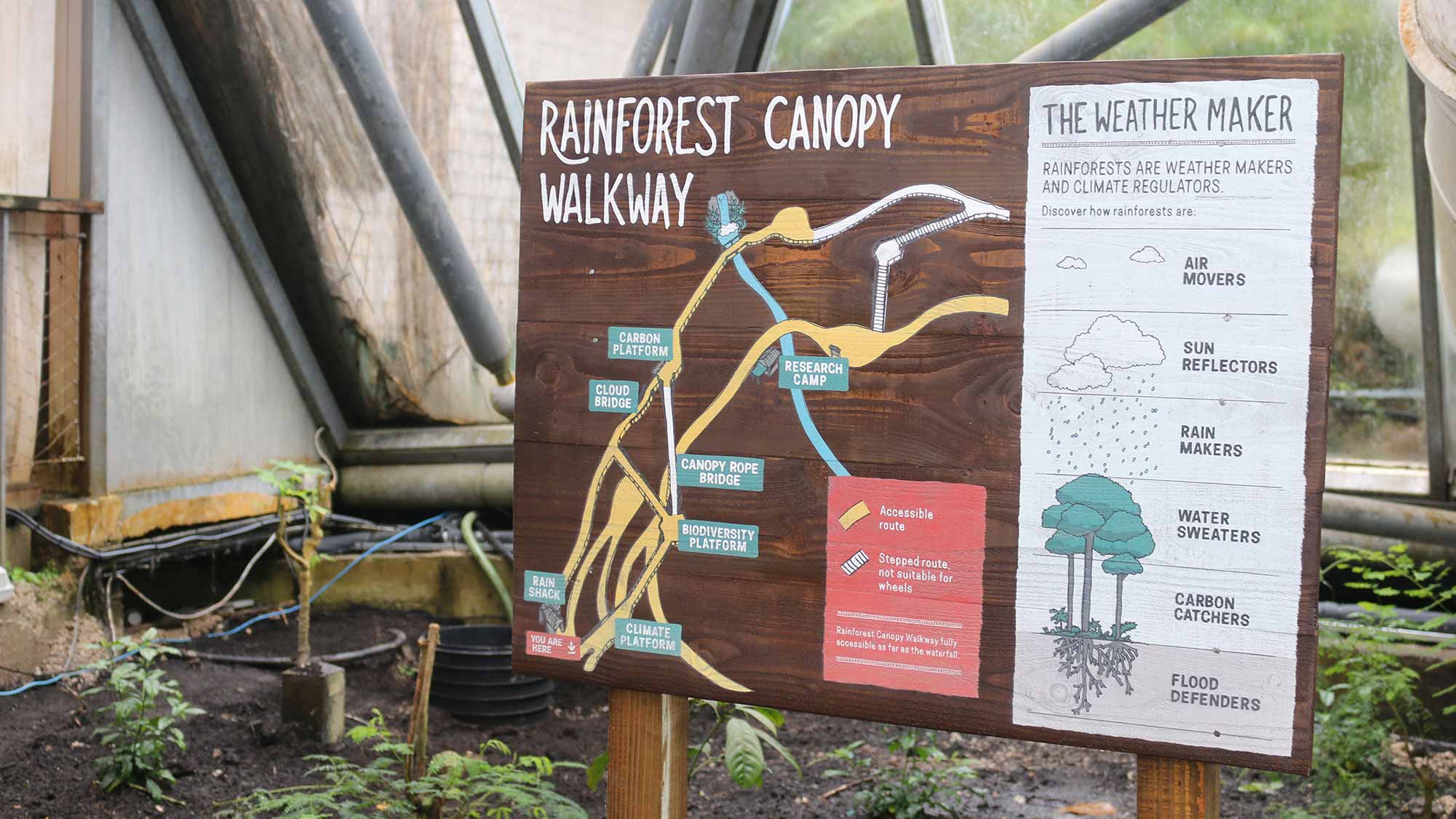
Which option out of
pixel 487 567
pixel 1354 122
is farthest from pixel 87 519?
pixel 1354 122

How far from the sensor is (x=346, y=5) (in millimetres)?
4746

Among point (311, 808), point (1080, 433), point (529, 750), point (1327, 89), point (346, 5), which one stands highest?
point (346, 5)

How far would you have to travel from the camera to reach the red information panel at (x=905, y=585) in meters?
2.15

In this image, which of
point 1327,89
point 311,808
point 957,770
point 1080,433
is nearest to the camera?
point 1327,89

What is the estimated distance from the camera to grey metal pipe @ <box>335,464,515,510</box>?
6.11 m

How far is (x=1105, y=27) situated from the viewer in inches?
170

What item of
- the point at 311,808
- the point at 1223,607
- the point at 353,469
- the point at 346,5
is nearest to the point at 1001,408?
the point at 1223,607

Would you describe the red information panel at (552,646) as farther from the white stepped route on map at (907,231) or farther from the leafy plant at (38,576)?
the leafy plant at (38,576)

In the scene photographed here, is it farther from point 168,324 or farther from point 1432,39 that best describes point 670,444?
point 168,324

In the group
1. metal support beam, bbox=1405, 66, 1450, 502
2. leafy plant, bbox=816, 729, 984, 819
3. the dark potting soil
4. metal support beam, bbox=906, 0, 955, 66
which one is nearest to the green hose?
the dark potting soil

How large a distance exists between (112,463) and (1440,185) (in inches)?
201

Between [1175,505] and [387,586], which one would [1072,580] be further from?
[387,586]

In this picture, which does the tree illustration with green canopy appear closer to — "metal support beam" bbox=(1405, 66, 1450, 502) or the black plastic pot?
the black plastic pot

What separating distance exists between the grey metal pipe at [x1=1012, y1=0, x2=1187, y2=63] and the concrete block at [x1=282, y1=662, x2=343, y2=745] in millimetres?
3272
